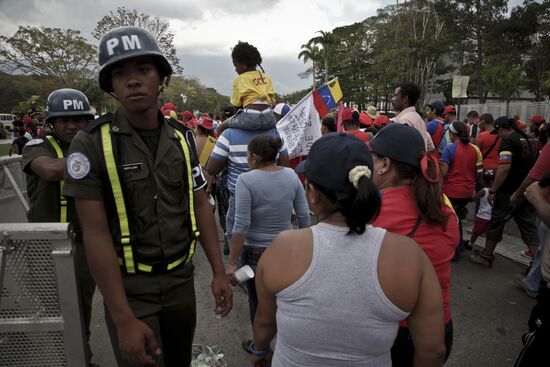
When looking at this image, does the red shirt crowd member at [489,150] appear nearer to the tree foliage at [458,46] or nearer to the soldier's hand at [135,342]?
the soldier's hand at [135,342]

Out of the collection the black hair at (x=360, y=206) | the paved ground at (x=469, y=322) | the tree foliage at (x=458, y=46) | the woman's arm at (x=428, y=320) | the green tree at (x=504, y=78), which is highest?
the tree foliage at (x=458, y=46)

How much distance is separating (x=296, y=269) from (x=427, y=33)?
134 feet

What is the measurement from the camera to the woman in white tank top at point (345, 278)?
1.27 metres

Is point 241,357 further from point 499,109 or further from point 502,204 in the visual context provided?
point 499,109

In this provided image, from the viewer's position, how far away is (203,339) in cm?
345

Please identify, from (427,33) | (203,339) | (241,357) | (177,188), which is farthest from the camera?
(427,33)

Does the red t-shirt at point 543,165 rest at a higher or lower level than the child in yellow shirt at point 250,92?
lower

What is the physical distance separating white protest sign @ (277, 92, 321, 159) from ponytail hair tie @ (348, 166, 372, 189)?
11.4ft

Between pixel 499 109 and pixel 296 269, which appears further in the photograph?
pixel 499 109

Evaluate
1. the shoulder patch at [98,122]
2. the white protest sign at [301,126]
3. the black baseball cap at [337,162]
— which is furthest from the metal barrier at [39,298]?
the white protest sign at [301,126]

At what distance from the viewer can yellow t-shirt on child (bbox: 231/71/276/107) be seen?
11.0 feet

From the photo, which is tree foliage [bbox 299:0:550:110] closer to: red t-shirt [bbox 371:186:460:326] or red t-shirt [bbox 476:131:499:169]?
red t-shirt [bbox 476:131:499:169]

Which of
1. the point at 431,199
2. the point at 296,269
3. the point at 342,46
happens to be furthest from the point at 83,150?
the point at 342,46

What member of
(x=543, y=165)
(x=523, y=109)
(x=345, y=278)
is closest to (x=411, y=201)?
(x=345, y=278)
